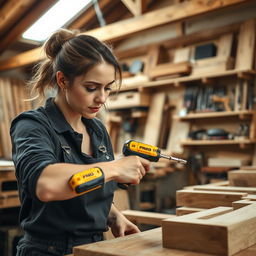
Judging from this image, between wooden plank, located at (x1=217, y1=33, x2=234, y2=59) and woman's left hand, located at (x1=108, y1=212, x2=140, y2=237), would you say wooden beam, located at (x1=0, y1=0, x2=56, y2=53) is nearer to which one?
wooden plank, located at (x1=217, y1=33, x2=234, y2=59)

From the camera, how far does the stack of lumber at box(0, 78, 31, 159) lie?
22.7 ft

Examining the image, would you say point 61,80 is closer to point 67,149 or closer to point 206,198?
point 67,149

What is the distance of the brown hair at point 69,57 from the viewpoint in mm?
1548

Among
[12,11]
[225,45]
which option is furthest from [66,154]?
[12,11]

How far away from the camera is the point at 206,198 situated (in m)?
1.77

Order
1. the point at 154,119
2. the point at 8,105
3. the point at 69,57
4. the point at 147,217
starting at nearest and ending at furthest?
the point at 69,57 < the point at 147,217 < the point at 154,119 < the point at 8,105

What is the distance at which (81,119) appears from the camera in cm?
180

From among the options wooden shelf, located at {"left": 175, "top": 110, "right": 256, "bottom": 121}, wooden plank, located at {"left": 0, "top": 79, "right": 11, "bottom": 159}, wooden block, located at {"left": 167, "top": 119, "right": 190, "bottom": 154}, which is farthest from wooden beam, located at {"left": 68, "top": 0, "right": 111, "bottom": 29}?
wooden shelf, located at {"left": 175, "top": 110, "right": 256, "bottom": 121}

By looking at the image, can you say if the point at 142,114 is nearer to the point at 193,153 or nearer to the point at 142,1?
the point at 193,153

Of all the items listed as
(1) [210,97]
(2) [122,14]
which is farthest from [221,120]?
(2) [122,14]

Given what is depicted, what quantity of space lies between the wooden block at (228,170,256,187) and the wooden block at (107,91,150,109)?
Answer: 3897 millimetres

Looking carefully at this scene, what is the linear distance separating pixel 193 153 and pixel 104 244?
4.62 m

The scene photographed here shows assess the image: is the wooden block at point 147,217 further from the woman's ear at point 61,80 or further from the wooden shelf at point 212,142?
the wooden shelf at point 212,142

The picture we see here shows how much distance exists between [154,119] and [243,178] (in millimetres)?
3894
